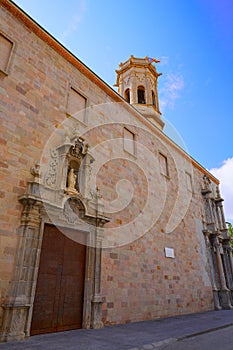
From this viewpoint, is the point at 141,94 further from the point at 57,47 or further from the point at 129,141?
the point at 57,47

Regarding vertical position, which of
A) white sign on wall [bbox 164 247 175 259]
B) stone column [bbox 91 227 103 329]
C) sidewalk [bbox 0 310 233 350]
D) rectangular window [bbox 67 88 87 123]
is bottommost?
sidewalk [bbox 0 310 233 350]

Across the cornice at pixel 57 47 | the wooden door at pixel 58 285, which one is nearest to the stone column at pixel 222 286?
the cornice at pixel 57 47

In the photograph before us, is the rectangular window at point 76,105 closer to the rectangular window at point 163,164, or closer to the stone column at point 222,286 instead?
the rectangular window at point 163,164

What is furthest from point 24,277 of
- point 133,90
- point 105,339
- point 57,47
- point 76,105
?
point 133,90

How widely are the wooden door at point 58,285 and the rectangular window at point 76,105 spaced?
3.91 m

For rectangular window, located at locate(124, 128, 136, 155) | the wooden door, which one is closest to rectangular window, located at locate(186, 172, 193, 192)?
rectangular window, located at locate(124, 128, 136, 155)

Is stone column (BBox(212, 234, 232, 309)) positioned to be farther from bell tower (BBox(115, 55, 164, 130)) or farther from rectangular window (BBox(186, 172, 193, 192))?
bell tower (BBox(115, 55, 164, 130))

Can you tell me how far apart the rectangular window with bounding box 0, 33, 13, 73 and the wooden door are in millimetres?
4391

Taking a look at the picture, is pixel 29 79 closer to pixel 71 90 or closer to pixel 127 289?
pixel 71 90

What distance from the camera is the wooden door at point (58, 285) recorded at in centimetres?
540

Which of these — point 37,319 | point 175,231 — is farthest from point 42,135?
point 175,231

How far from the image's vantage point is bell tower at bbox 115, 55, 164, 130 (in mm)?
15797

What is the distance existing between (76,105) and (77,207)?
12.0 feet

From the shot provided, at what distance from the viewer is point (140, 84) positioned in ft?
54.7
